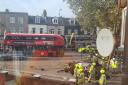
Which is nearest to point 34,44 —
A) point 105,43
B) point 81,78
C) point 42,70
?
point 42,70

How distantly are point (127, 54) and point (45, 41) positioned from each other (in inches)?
1620

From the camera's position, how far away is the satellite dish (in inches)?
373

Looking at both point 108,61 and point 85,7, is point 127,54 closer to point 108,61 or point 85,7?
point 108,61

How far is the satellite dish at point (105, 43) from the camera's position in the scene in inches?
373

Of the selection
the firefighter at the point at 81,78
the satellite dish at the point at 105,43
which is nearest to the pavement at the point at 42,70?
the firefighter at the point at 81,78

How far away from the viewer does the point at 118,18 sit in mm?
21812

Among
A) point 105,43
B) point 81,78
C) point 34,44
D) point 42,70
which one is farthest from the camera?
point 34,44

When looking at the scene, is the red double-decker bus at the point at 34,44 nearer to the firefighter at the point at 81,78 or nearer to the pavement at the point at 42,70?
the pavement at the point at 42,70

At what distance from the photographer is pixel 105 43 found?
31.5 ft

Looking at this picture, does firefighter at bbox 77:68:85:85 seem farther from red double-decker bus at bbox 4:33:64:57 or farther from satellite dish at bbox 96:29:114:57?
red double-decker bus at bbox 4:33:64:57

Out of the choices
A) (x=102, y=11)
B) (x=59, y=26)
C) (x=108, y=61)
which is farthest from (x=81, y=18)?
(x=59, y=26)

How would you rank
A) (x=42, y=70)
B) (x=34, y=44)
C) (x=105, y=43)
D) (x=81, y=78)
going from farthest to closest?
1. (x=34, y=44)
2. (x=42, y=70)
3. (x=81, y=78)
4. (x=105, y=43)

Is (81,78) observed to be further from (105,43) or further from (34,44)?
(34,44)

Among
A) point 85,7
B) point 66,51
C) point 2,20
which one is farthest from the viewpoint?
point 2,20
